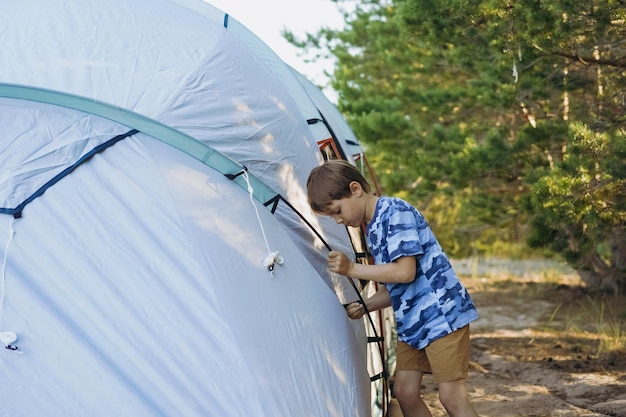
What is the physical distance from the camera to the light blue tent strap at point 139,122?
354 cm

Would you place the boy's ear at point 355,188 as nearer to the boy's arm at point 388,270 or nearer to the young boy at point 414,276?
the young boy at point 414,276

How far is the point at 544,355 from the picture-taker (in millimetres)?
6422

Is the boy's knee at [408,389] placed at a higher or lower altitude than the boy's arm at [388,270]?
lower

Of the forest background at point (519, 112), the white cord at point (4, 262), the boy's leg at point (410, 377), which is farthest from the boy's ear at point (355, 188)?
the forest background at point (519, 112)

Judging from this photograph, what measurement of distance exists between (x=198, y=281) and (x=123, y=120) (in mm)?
769

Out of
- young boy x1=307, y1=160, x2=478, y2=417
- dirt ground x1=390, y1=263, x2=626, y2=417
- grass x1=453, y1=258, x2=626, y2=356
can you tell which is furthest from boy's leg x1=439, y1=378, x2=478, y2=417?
grass x1=453, y1=258, x2=626, y2=356

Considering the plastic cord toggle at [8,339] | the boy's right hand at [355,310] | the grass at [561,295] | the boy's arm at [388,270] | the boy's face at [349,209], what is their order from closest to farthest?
the plastic cord toggle at [8,339] → the boy's arm at [388,270] → the boy's face at [349,209] → the boy's right hand at [355,310] → the grass at [561,295]

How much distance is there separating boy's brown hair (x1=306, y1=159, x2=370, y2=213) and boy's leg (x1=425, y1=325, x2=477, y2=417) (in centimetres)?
72

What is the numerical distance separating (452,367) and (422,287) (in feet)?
1.12

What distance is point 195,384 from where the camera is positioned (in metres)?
3.19

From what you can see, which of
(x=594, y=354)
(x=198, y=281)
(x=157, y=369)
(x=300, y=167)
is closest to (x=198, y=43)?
(x=300, y=167)

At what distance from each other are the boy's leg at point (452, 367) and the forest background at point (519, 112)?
1.79 metres

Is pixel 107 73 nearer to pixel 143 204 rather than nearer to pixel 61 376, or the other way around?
pixel 143 204

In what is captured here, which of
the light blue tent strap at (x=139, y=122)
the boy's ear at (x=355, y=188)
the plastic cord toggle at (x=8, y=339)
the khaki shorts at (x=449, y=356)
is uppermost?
the light blue tent strap at (x=139, y=122)
